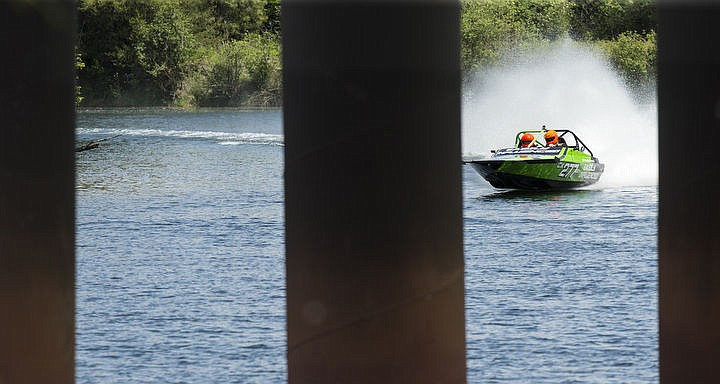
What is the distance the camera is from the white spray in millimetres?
55562

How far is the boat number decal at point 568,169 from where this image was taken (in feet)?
142

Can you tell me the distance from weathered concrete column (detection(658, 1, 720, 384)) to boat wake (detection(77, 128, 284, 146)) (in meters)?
59.8

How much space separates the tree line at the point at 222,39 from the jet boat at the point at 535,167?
126 ft

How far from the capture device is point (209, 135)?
2837 inches

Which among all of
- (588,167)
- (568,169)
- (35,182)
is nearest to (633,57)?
(588,167)

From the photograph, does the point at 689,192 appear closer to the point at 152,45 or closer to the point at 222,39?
the point at 152,45

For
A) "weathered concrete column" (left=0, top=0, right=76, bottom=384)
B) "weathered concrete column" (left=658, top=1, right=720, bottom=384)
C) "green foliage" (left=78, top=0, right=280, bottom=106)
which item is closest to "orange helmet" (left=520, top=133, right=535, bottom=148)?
"weathered concrete column" (left=658, top=1, right=720, bottom=384)

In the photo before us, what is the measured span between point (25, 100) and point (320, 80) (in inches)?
53.5

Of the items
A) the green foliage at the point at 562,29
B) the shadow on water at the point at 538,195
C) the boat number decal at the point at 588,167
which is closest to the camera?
the shadow on water at the point at 538,195

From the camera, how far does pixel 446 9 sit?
552 centimetres

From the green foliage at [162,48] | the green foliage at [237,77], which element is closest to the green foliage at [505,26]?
the green foliage at [237,77]

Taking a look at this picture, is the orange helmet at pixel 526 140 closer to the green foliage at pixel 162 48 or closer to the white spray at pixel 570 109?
the white spray at pixel 570 109

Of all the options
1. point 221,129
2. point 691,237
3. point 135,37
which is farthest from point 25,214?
point 135,37

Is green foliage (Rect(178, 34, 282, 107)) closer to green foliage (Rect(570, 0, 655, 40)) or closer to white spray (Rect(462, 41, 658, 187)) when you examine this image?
white spray (Rect(462, 41, 658, 187))
